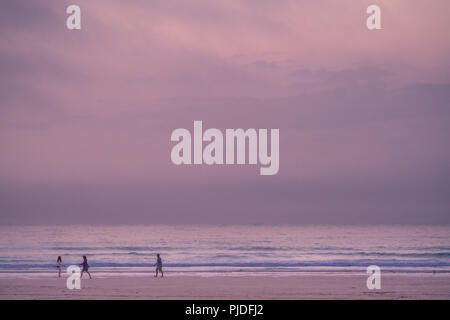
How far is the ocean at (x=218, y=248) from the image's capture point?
3976 centimetres

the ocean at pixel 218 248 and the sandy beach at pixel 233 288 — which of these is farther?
Answer: the ocean at pixel 218 248

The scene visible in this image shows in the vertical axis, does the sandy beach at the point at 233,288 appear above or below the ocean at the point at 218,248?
below

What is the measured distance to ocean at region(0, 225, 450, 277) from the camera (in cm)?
3976

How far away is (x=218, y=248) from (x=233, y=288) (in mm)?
34694

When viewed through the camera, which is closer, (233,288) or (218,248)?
(233,288)

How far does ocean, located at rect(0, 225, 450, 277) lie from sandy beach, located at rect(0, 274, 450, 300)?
11.9 meters

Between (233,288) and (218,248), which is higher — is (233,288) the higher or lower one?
the lower one

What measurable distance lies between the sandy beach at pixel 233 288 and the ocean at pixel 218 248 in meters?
11.9

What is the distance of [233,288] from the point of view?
1967 cm

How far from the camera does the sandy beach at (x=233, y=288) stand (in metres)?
18.0

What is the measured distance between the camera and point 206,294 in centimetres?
1830
